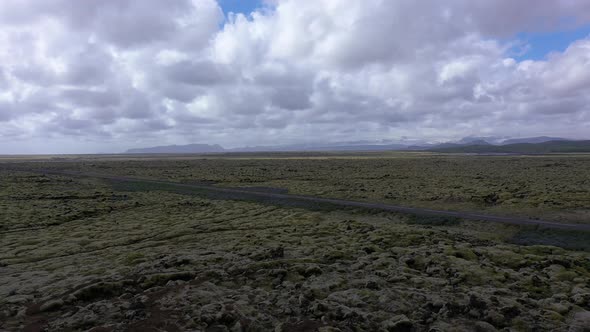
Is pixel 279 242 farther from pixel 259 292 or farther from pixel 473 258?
pixel 473 258

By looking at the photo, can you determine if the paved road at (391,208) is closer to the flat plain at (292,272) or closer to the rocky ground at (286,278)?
the flat plain at (292,272)

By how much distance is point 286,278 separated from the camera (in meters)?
13.2

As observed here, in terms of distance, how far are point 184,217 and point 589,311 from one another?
23358 millimetres

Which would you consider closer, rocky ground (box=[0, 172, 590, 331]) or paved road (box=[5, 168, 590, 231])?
rocky ground (box=[0, 172, 590, 331])

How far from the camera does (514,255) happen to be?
51.1 feet

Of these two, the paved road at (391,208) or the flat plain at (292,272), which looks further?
the paved road at (391,208)

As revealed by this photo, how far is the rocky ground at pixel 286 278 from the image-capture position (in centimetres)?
986

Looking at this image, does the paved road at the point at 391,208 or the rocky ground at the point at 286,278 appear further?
the paved road at the point at 391,208

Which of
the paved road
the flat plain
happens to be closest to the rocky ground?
the flat plain

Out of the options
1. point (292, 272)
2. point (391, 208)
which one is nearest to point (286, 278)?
point (292, 272)

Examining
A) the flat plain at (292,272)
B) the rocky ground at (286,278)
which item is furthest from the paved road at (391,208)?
the rocky ground at (286,278)

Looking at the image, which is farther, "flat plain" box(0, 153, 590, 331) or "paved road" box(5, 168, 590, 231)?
"paved road" box(5, 168, 590, 231)

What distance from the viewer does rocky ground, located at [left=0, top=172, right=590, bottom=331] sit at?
986cm

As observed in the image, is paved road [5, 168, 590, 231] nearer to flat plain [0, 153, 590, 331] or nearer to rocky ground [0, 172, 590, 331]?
flat plain [0, 153, 590, 331]
